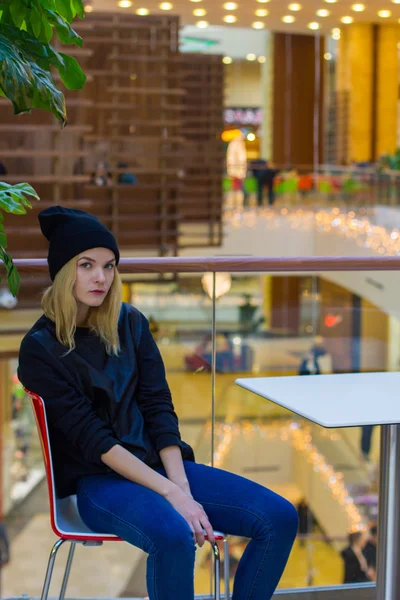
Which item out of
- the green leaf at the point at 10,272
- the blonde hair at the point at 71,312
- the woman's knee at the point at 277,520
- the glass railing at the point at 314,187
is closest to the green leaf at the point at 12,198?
the green leaf at the point at 10,272

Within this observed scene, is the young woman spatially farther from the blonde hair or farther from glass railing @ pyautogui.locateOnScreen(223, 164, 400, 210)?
glass railing @ pyautogui.locateOnScreen(223, 164, 400, 210)

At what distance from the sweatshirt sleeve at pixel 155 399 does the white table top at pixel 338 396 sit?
0.57ft

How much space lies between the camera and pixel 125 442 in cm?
189

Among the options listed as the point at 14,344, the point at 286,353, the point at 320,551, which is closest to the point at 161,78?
the point at 286,353

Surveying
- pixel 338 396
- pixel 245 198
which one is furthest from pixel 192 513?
pixel 245 198

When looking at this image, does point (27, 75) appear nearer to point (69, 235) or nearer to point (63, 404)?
point (69, 235)

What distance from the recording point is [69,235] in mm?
1910

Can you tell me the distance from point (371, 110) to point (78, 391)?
15.4 meters

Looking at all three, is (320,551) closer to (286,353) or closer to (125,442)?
(286,353)

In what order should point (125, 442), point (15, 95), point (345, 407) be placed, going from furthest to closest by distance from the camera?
1. point (125, 442)
2. point (345, 407)
3. point (15, 95)

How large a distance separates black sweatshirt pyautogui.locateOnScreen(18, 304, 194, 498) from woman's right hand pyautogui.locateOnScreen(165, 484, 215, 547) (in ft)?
0.49

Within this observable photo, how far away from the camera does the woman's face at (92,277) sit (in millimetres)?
1922

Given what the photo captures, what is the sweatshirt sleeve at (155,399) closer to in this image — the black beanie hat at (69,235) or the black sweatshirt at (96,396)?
the black sweatshirt at (96,396)

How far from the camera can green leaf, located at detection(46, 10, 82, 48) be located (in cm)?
163
